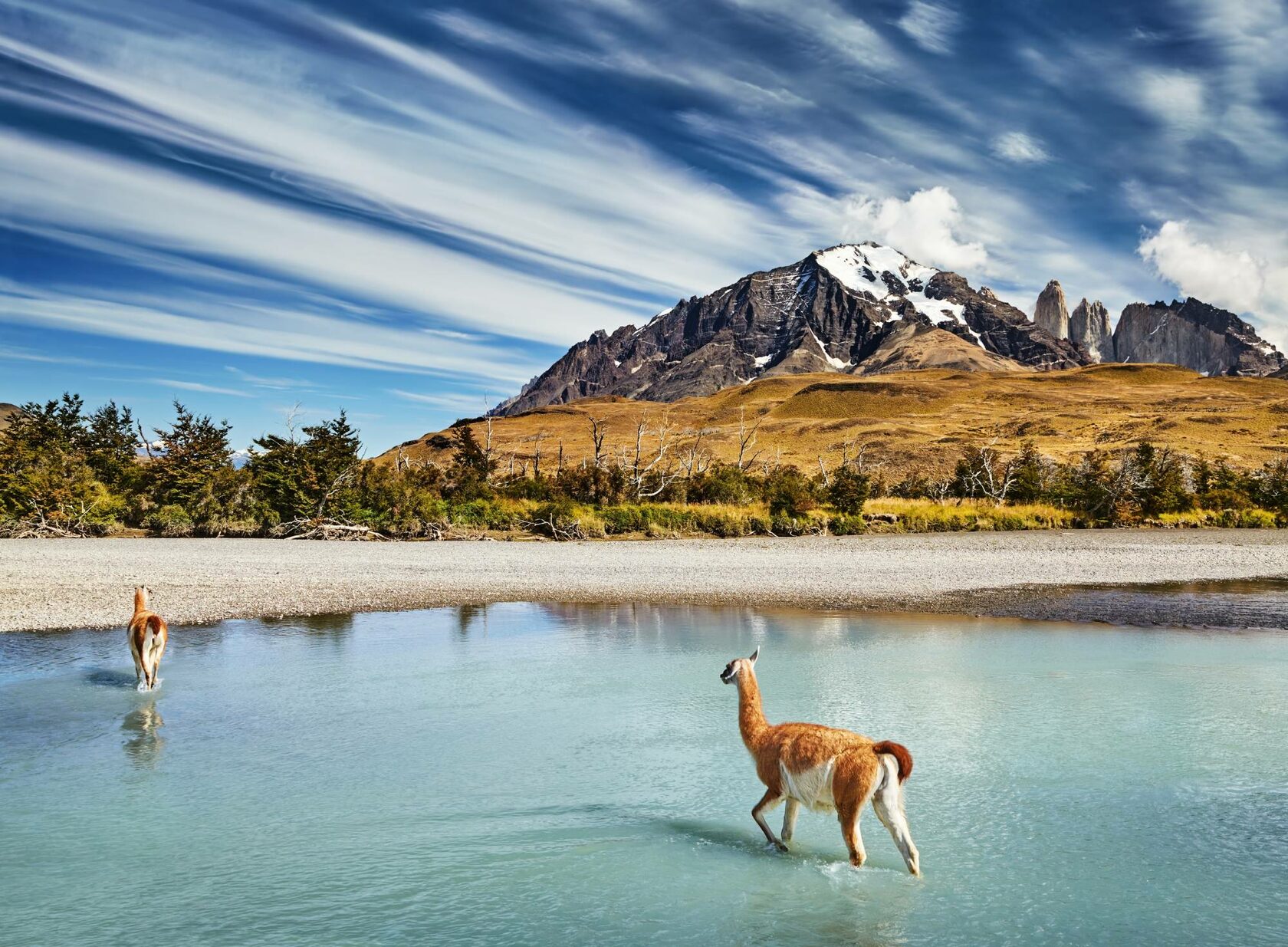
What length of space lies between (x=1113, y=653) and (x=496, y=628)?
1049 cm

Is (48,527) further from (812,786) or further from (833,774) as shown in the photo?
(833,774)

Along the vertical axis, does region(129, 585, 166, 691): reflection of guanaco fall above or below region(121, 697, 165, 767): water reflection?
above

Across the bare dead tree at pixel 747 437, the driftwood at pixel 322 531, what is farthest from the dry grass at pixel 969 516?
the bare dead tree at pixel 747 437

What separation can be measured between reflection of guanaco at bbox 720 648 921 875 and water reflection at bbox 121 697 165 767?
5989 mm

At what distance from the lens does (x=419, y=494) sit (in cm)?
3581

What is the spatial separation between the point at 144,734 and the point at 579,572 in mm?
15002

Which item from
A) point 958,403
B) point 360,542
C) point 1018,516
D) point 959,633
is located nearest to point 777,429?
Result: point 958,403

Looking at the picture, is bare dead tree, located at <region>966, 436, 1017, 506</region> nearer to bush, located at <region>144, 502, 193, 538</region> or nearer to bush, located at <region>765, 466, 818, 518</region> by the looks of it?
bush, located at <region>765, 466, 818, 518</region>

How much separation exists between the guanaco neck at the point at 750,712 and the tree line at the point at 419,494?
94.2ft

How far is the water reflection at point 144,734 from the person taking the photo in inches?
334

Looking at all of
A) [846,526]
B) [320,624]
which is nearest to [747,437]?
[846,526]

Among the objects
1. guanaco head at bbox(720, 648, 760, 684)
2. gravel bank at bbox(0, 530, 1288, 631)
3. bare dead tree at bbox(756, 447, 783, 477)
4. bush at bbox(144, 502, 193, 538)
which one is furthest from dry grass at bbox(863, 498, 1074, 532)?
guanaco head at bbox(720, 648, 760, 684)

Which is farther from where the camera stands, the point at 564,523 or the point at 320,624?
the point at 564,523

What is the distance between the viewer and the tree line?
34.0 meters
